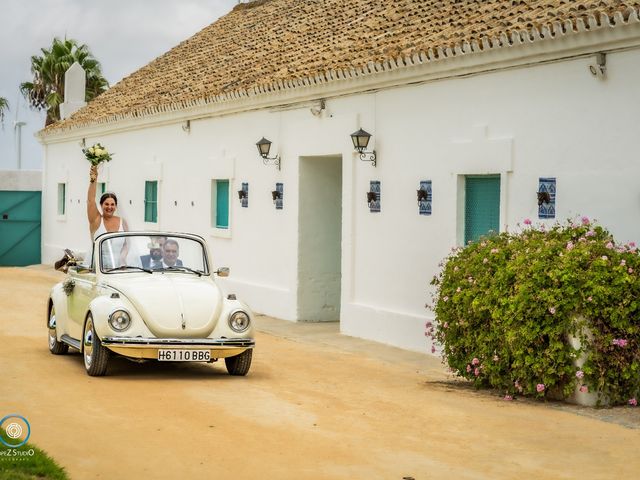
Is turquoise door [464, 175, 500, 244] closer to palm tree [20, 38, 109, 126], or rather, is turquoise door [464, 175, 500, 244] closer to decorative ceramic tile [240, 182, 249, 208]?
decorative ceramic tile [240, 182, 249, 208]

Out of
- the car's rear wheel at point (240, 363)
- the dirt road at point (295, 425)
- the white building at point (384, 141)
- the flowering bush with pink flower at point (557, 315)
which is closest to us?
the dirt road at point (295, 425)

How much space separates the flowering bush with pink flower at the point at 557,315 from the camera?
9570 mm

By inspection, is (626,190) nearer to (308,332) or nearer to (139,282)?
(139,282)

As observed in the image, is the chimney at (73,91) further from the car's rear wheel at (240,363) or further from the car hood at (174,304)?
the car's rear wheel at (240,363)

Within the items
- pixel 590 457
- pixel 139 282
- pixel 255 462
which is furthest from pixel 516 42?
pixel 255 462

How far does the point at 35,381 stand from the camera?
10.4 metres

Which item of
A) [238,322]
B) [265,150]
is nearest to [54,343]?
[238,322]

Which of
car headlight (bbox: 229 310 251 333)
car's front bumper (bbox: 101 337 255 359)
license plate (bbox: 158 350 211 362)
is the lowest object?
license plate (bbox: 158 350 211 362)

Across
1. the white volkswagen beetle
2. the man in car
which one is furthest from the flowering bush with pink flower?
the man in car

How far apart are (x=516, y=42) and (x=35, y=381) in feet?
19.7

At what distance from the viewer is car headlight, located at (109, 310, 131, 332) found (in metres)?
10.5

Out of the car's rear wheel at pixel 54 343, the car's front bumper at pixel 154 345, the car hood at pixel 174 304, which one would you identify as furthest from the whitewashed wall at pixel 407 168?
the car's rear wheel at pixel 54 343

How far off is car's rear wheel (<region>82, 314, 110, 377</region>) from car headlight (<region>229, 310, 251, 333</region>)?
120cm

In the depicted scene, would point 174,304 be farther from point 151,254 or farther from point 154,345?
point 151,254
